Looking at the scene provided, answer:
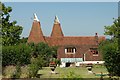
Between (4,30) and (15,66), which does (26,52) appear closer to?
(15,66)

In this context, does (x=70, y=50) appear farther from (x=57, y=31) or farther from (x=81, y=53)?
(x=57, y=31)

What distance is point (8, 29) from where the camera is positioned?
935 inches

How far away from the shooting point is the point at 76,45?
46.7 m

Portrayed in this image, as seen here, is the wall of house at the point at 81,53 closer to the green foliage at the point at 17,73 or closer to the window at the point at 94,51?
the window at the point at 94,51

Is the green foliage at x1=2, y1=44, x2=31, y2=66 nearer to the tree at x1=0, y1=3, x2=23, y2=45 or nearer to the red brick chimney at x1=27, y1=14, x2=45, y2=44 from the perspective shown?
the tree at x1=0, y1=3, x2=23, y2=45

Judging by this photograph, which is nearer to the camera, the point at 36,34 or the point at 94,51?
the point at 94,51

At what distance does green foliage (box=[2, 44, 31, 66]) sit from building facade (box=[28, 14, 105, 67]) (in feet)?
66.3

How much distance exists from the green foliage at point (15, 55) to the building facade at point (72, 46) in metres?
20.2

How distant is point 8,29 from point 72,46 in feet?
76.1

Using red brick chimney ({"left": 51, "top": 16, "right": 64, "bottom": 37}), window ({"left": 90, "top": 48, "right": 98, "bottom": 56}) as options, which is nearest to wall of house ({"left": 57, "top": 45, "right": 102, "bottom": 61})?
window ({"left": 90, "top": 48, "right": 98, "bottom": 56})

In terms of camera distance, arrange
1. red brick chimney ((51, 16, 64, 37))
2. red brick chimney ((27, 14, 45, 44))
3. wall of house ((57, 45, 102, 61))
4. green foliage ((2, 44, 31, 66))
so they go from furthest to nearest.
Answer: red brick chimney ((51, 16, 64, 37))
red brick chimney ((27, 14, 45, 44))
wall of house ((57, 45, 102, 61))
green foliage ((2, 44, 31, 66))

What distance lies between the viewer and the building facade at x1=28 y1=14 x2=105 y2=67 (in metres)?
43.5

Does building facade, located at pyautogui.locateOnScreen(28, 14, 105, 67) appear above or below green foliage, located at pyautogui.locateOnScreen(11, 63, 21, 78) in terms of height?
above

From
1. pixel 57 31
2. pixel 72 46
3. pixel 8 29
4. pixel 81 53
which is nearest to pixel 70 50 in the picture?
pixel 72 46
